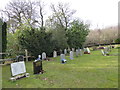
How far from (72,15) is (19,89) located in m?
22.7

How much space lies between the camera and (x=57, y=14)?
2227 centimetres

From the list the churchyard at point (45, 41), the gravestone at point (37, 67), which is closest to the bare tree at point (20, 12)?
the churchyard at point (45, 41)

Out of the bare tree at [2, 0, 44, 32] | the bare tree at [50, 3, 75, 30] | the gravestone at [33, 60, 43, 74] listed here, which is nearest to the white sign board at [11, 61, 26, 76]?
the gravestone at [33, 60, 43, 74]

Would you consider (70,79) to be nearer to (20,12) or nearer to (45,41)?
(45,41)

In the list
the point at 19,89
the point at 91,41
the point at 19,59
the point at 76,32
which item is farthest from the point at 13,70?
the point at 91,41

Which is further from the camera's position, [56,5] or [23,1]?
[56,5]

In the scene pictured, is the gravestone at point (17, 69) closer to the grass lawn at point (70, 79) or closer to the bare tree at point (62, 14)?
the grass lawn at point (70, 79)

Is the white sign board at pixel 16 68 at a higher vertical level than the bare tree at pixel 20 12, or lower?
lower

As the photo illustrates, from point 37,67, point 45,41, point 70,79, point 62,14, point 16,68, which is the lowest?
point 70,79

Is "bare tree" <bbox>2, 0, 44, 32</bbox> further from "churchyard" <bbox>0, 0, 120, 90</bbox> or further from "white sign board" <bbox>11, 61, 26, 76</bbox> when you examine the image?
"white sign board" <bbox>11, 61, 26, 76</bbox>

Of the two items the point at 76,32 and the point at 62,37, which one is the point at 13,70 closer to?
the point at 62,37

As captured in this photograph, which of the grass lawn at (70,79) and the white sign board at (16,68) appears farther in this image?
the white sign board at (16,68)

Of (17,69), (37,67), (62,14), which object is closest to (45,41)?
(37,67)

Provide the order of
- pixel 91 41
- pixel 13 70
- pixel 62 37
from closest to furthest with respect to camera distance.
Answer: pixel 13 70
pixel 62 37
pixel 91 41
